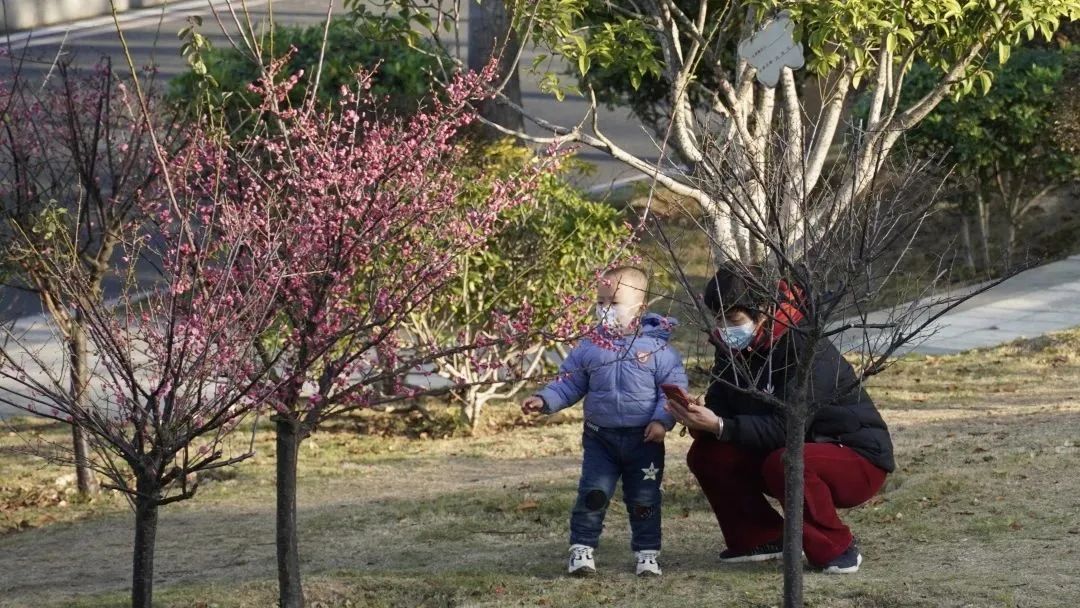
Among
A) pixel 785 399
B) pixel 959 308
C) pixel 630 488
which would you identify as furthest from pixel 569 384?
pixel 959 308

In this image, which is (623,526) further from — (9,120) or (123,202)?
(9,120)

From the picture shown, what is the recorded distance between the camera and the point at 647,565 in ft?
19.4

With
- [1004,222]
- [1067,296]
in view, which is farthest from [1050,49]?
[1067,296]

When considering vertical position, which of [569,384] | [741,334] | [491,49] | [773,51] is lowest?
[569,384]

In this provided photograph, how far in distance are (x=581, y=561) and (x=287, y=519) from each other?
1.16 metres

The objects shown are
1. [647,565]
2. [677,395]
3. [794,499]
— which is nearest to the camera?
[794,499]

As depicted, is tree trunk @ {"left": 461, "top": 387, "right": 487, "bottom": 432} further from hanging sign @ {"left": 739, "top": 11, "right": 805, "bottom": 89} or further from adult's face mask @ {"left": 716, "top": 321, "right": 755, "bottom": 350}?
adult's face mask @ {"left": 716, "top": 321, "right": 755, "bottom": 350}

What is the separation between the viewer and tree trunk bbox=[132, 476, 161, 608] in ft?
16.4

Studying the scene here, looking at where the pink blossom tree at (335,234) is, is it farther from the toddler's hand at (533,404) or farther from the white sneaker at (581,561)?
the white sneaker at (581,561)

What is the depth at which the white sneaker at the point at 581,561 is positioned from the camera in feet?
19.5

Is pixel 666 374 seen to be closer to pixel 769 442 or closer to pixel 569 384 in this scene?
pixel 569 384

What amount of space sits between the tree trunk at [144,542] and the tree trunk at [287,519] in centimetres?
55

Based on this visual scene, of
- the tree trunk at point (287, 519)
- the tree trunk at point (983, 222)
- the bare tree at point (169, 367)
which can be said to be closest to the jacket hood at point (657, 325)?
the tree trunk at point (287, 519)

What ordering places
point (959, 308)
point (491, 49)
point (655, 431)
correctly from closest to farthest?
point (655, 431)
point (959, 308)
point (491, 49)
